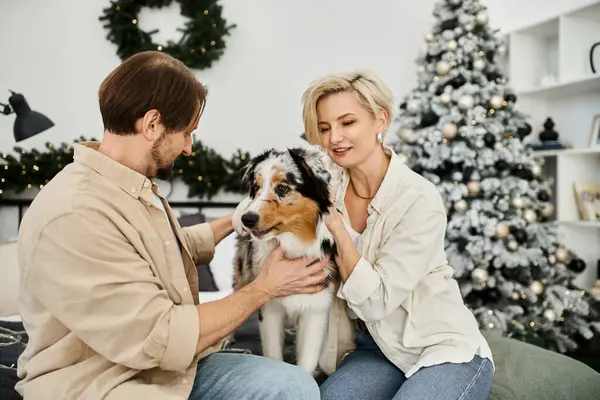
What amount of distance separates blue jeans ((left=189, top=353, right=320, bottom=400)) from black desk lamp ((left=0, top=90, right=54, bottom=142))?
2424mm

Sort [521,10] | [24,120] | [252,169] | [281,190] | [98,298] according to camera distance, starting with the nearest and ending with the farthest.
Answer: [98,298]
[281,190]
[252,169]
[24,120]
[521,10]

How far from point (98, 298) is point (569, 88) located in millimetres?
4494

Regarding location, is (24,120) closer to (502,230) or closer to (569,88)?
(502,230)

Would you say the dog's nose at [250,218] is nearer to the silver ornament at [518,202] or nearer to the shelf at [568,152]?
the silver ornament at [518,202]

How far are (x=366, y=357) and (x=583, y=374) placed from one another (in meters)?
0.97

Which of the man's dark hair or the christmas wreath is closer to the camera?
the man's dark hair

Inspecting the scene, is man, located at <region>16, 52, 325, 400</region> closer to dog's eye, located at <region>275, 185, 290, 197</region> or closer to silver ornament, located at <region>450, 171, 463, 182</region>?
dog's eye, located at <region>275, 185, 290, 197</region>

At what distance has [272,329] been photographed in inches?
78.7

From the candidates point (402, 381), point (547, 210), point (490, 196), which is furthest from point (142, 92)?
point (547, 210)

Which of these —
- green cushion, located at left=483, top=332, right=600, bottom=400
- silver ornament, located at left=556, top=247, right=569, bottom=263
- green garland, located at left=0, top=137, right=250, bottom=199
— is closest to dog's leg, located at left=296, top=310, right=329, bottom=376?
green cushion, located at left=483, top=332, right=600, bottom=400

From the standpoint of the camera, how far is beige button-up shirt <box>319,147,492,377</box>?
1806 millimetres

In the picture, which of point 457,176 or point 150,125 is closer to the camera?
point 150,125

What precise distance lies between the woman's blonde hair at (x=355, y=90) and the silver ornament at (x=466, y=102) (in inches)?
80.8

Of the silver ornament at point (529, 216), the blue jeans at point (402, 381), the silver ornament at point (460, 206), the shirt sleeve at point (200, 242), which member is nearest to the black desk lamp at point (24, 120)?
the shirt sleeve at point (200, 242)
